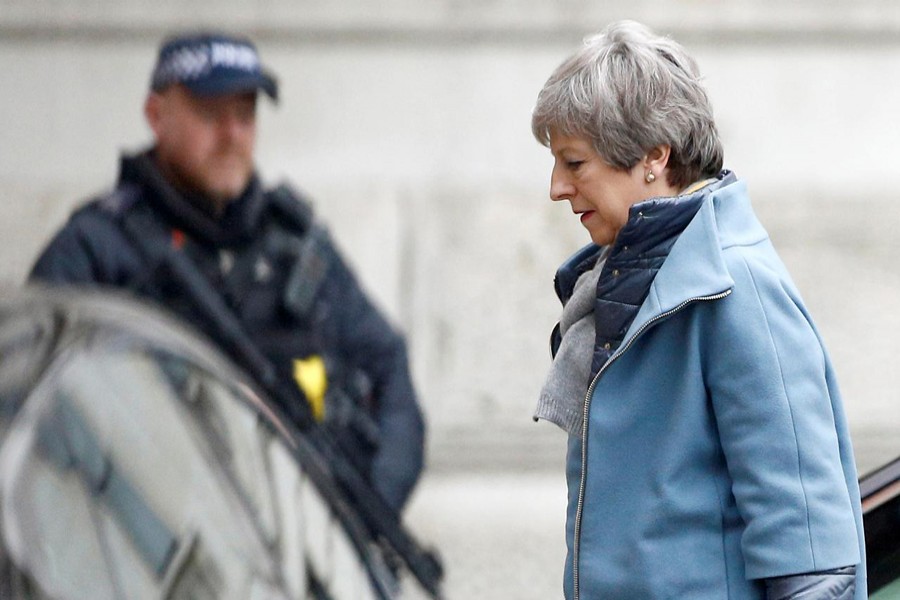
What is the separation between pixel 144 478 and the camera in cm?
183

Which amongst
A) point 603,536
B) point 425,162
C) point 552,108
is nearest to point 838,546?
point 603,536

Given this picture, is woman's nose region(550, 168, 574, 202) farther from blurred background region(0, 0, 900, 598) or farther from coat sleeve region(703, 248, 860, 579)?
blurred background region(0, 0, 900, 598)

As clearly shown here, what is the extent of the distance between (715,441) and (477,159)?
143 inches

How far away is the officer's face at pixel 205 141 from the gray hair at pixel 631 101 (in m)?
2.06

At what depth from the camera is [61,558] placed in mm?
1627

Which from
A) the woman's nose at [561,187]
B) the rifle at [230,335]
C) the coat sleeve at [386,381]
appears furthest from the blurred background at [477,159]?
the woman's nose at [561,187]

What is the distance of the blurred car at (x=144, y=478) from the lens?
166 cm

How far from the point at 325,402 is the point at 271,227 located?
0.46m

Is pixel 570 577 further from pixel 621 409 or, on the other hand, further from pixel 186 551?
pixel 186 551

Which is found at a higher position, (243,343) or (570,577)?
(570,577)

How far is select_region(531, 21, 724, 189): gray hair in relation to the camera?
64.2 inches

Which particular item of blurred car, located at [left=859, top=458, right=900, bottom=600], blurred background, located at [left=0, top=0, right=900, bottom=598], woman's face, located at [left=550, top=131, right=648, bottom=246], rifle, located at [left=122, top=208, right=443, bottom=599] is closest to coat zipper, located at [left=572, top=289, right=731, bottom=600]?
woman's face, located at [left=550, top=131, right=648, bottom=246]

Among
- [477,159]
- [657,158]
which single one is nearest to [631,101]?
[657,158]

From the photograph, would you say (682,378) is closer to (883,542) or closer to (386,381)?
(883,542)
